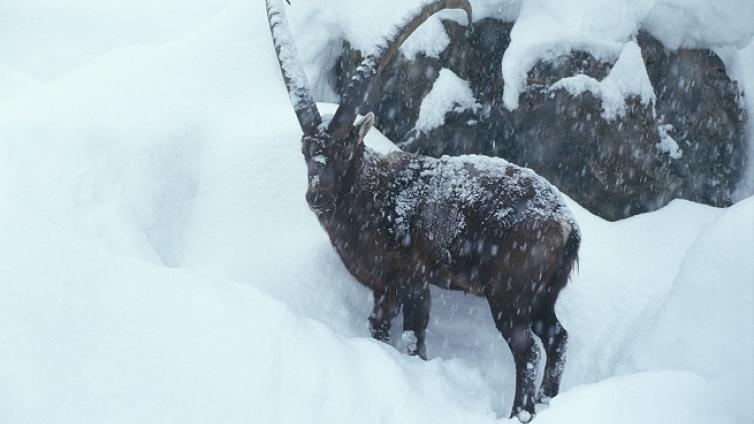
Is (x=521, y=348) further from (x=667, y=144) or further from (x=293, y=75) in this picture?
(x=667, y=144)

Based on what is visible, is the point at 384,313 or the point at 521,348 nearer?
the point at 521,348

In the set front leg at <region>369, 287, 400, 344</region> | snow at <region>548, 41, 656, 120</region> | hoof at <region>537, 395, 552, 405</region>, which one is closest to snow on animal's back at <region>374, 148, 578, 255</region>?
front leg at <region>369, 287, 400, 344</region>

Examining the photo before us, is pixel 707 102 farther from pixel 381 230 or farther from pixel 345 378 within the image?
pixel 345 378

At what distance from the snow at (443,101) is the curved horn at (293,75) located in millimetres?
1968

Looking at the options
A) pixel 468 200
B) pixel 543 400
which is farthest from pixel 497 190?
pixel 543 400

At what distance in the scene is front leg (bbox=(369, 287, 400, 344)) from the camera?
193 inches

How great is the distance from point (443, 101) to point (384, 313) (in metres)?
2.69

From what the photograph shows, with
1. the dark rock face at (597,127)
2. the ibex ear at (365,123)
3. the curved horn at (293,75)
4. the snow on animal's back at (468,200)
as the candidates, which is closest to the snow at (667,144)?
the dark rock face at (597,127)

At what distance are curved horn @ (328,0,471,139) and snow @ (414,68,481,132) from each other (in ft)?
5.40

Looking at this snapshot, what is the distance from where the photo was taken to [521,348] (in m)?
4.46

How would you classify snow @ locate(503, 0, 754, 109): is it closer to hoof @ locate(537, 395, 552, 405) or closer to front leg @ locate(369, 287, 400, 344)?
front leg @ locate(369, 287, 400, 344)

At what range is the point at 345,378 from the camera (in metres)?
3.49

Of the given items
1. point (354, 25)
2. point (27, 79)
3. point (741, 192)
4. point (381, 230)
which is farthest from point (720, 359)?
point (27, 79)

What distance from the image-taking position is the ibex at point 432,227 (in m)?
4.41
